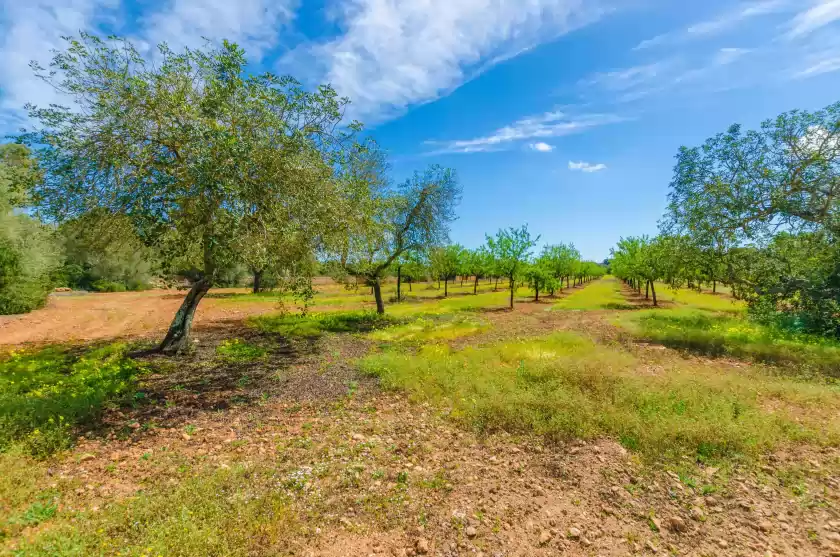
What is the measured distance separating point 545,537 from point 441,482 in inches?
88.9

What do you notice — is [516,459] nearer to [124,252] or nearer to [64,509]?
[64,509]

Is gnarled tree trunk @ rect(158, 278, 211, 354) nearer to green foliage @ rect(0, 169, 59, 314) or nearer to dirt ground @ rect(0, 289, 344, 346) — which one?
dirt ground @ rect(0, 289, 344, 346)

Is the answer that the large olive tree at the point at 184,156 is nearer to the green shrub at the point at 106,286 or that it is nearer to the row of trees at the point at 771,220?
the row of trees at the point at 771,220

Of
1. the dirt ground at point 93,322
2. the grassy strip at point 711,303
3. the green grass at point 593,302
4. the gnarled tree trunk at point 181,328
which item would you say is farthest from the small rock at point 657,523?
the green grass at point 593,302

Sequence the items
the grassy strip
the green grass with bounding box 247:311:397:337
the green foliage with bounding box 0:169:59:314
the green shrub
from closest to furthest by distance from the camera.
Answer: the green grass with bounding box 247:311:397:337
the green foliage with bounding box 0:169:59:314
the grassy strip
the green shrub

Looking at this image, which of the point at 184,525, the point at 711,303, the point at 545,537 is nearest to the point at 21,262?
the point at 184,525

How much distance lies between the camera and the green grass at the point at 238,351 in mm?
16136

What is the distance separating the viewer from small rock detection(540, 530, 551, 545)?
555 cm

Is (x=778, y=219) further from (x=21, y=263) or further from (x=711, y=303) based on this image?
(x=21, y=263)

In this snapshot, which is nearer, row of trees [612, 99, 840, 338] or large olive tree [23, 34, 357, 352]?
large olive tree [23, 34, 357, 352]

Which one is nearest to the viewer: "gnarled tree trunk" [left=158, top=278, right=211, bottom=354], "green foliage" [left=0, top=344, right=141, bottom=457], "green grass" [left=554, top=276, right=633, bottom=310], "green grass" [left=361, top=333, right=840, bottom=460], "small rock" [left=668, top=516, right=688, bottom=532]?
"small rock" [left=668, top=516, right=688, bottom=532]

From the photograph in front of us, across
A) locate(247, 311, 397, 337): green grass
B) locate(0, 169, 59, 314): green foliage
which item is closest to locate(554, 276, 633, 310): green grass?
locate(247, 311, 397, 337): green grass

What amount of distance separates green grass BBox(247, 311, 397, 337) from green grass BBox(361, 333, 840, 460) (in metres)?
9.86

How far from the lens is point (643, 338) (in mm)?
21766
